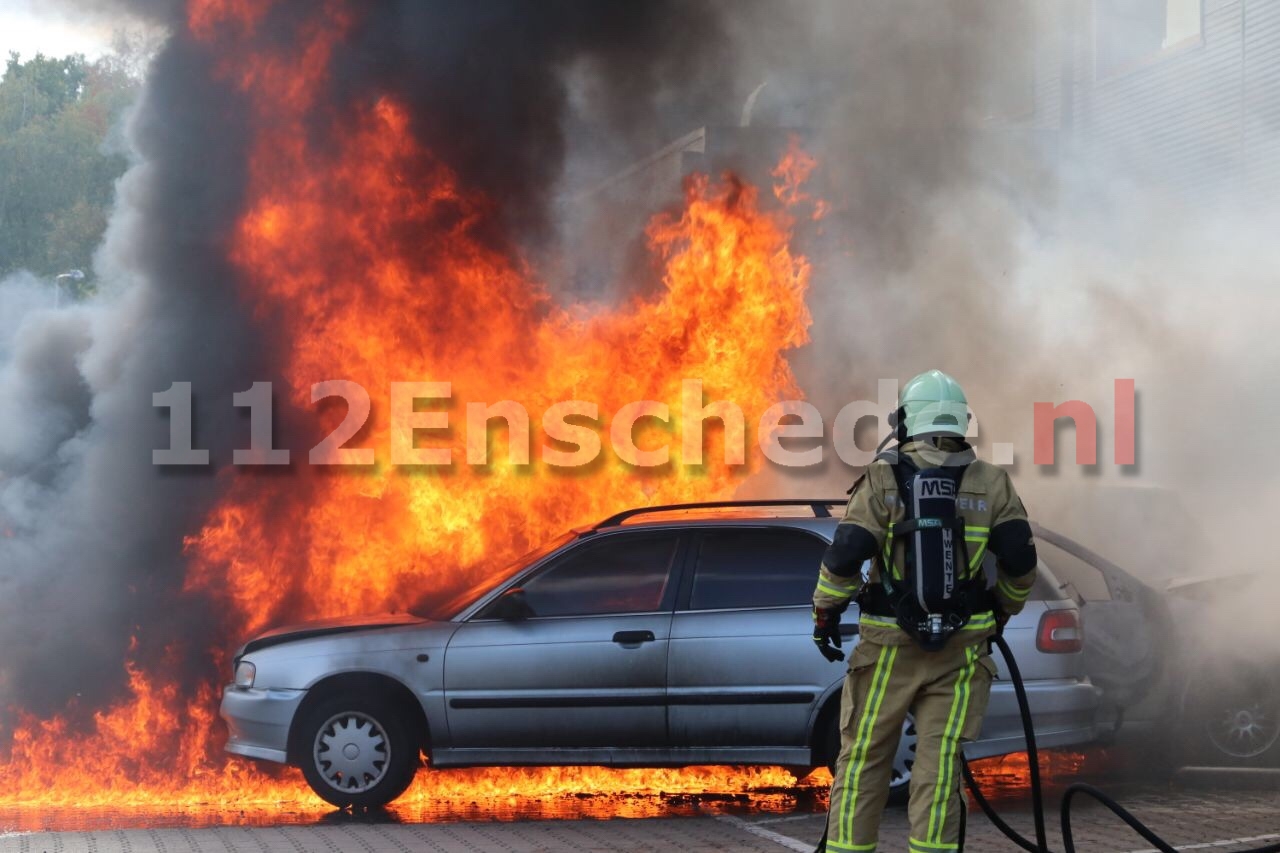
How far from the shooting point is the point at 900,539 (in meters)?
4.82

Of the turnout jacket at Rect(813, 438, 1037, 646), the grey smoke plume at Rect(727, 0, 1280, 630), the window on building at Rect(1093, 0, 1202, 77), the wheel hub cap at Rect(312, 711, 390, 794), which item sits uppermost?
the window on building at Rect(1093, 0, 1202, 77)

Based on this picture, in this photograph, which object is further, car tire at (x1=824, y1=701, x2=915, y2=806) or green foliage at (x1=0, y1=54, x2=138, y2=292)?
green foliage at (x1=0, y1=54, x2=138, y2=292)

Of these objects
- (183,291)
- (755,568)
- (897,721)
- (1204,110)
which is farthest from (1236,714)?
(1204,110)

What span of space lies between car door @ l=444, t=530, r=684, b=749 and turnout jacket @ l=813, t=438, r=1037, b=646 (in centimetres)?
267

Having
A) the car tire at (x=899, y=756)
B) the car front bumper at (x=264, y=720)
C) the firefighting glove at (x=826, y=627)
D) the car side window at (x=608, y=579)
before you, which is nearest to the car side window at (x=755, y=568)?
the car side window at (x=608, y=579)

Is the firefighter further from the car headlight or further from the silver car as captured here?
the car headlight

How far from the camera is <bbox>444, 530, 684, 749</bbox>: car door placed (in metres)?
7.39

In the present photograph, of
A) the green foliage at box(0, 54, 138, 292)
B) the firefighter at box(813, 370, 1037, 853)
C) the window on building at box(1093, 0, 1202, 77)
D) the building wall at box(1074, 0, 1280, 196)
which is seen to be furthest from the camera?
the green foliage at box(0, 54, 138, 292)

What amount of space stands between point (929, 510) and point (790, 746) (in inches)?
114

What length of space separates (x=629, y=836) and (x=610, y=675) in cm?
85

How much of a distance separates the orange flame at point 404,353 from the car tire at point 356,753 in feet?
4.13

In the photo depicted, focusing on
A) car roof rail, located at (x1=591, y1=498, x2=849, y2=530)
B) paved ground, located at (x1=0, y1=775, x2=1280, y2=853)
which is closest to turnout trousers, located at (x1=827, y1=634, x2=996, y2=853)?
paved ground, located at (x1=0, y1=775, x2=1280, y2=853)

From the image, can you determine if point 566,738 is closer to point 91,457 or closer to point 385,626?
point 385,626

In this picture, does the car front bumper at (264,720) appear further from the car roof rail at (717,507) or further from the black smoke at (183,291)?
the car roof rail at (717,507)
